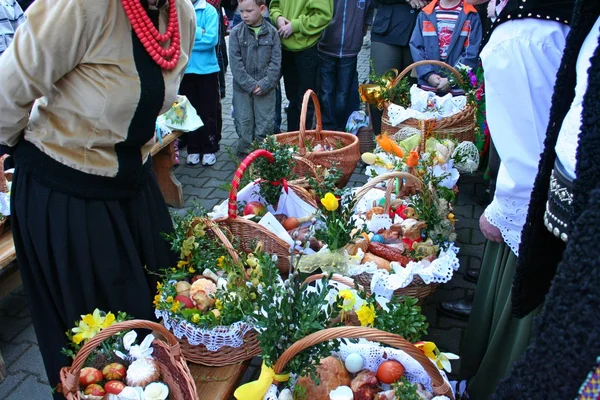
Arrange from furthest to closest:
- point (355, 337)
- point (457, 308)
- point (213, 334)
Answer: point (457, 308), point (213, 334), point (355, 337)

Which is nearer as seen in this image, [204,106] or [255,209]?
[255,209]

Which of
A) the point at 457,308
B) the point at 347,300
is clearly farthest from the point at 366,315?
the point at 457,308

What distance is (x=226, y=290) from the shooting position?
178 cm

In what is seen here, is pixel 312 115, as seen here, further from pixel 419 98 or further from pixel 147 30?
pixel 147 30

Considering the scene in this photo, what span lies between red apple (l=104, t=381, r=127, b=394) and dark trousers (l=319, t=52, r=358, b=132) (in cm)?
407

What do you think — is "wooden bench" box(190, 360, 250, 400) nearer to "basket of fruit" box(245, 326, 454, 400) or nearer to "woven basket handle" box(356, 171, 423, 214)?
"basket of fruit" box(245, 326, 454, 400)

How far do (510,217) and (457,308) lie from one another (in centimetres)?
128

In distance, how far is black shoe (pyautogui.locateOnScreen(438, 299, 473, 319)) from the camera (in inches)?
110

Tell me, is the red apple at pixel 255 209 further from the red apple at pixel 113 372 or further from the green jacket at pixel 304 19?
the green jacket at pixel 304 19

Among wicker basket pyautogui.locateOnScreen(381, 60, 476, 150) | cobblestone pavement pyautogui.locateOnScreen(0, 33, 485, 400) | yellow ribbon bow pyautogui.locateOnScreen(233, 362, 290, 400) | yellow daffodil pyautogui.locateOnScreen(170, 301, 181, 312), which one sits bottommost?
cobblestone pavement pyautogui.locateOnScreen(0, 33, 485, 400)

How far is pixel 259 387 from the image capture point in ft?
4.44

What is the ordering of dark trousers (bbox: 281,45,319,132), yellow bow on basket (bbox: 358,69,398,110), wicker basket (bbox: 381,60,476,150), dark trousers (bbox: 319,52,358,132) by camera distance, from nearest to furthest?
wicker basket (bbox: 381,60,476,150) < yellow bow on basket (bbox: 358,69,398,110) < dark trousers (bbox: 281,45,319,132) < dark trousers (bbox: 319,52,358,132)

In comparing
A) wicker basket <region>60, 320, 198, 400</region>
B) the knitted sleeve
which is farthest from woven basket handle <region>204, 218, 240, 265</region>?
the knitted sleeve

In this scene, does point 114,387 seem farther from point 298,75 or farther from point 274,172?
point 298,75
